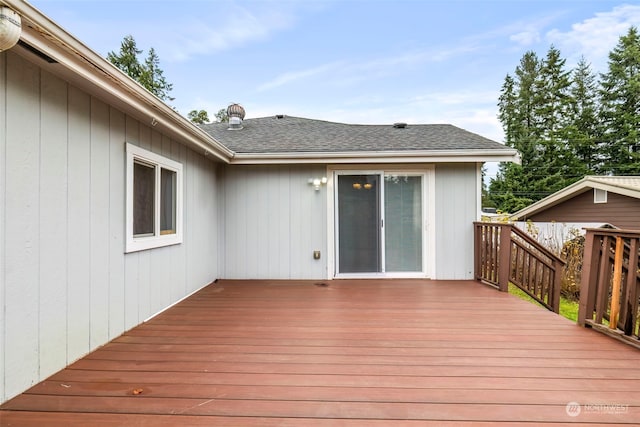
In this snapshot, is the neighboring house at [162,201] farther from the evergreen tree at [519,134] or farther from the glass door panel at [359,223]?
the evergreen tree at [519,134]

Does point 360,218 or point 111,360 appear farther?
point 360,218

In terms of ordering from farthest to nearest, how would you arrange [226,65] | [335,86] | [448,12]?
[335,86] < [226,65] < [448,12]

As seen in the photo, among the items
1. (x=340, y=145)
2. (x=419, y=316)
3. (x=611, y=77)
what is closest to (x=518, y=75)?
(x=611, y=77)

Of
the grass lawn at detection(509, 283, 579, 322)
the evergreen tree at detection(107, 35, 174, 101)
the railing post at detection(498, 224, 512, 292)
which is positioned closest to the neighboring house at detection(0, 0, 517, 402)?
the railing post at detection(498, 224, 512, 292)

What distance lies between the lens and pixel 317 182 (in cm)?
514

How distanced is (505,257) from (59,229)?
16.6 ft

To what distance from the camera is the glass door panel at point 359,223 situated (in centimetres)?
517

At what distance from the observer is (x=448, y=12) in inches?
340

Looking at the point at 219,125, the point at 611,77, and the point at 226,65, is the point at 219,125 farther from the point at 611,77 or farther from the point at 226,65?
the point at 611,77

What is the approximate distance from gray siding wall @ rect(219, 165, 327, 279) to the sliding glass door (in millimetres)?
390

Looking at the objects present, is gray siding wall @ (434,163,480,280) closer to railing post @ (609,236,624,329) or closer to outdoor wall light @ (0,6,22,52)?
railing post @ (609,236,624,329)

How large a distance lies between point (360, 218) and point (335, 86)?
10.8 metres

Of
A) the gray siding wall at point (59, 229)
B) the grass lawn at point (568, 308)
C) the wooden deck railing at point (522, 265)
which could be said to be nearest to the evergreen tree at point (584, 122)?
the grass lawn at point (568, 308)

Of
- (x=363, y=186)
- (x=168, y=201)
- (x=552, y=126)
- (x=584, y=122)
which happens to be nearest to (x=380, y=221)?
(x=363, y=186)
